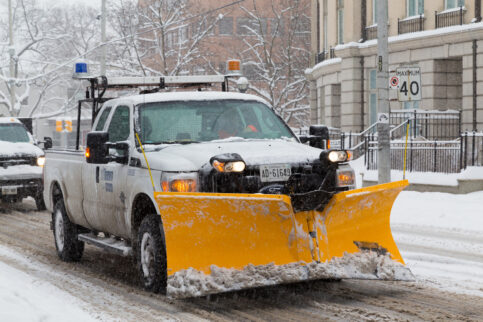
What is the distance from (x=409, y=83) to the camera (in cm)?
1917

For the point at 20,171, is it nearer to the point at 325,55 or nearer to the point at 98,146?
the point at 98,146

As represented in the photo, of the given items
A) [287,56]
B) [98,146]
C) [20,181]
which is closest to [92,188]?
[98,146]

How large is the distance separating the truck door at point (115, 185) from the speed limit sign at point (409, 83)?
10.9 metres

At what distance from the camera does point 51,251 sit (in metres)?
11.5

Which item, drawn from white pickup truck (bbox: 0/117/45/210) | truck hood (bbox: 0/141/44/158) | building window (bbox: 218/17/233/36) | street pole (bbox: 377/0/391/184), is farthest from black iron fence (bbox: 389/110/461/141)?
building window (bbox: 218/17/233/36)

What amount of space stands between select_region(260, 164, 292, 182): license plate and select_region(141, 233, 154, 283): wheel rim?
3.93 feet

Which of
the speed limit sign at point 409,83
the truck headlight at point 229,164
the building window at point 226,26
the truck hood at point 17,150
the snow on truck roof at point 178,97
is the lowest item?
the truck hood at point 17,150

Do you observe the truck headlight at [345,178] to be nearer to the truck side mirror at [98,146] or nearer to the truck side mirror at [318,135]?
the truck side mirror at [318,135]

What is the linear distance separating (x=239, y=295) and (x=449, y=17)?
21483 mm

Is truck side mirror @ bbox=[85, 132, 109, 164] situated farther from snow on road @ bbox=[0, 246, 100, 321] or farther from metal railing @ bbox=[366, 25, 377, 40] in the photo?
metal railing @ bbox=[366, 25, 377, 40]

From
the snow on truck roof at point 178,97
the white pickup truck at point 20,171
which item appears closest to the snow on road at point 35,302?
the snow on truck roof at point 178,97

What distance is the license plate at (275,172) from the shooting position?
293 inches

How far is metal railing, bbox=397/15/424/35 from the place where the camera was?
28.9 metres

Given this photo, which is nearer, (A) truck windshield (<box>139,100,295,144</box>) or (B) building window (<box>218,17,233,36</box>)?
(A) truck windshield (<box>139,100,295,144</box>)
